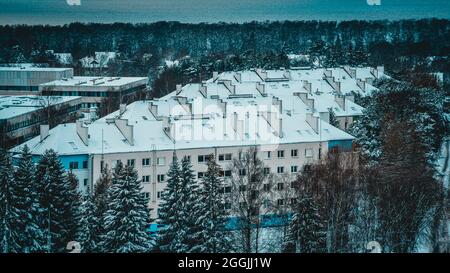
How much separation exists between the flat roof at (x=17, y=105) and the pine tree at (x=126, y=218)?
34.7 inches

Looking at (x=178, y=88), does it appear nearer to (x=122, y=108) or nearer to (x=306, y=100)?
(x=306, y=100)

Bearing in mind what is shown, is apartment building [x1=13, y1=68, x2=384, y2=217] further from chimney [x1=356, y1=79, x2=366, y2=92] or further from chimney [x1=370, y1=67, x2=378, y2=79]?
chimney [x1=370, y1=67, x2=378, y2=79]

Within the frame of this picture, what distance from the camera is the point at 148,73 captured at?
330 inches

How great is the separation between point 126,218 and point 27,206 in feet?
2.08

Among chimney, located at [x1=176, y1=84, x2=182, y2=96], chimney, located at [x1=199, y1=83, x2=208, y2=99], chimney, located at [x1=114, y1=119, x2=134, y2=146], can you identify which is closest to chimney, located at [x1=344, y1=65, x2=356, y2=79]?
chimney, located at [x1=199, y1=83, x2=208, y2=99]

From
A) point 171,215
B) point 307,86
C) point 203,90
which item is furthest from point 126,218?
point 307,86

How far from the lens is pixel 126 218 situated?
15.0 ft

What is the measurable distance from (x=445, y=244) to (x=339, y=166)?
1603 mm

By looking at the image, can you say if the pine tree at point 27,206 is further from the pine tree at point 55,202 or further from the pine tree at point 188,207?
the pine tree at point 188,207

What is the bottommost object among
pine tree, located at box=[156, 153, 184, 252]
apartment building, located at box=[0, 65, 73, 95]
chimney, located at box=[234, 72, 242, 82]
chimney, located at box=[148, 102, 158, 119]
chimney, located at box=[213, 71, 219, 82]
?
pine tree, located at box=[156, 153, 184, 252]

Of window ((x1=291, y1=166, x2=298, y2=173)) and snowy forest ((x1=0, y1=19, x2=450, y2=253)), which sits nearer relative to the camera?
snowy forest ((x1=0, y1=19, x2=450, y2=253))

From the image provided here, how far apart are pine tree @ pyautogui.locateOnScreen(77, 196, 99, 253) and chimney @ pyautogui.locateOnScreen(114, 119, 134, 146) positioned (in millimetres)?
1470

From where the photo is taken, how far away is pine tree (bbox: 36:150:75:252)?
455cm
